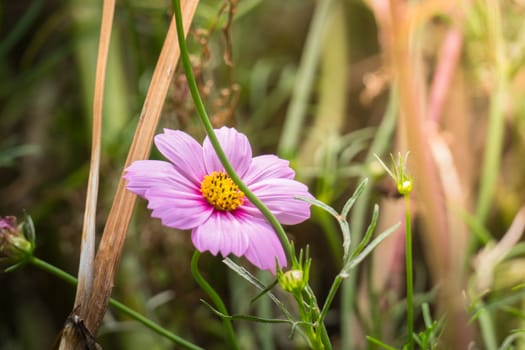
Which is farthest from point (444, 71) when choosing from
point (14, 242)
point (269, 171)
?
point (14, 242)

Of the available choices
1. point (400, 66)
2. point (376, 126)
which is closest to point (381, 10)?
point (400, 66)

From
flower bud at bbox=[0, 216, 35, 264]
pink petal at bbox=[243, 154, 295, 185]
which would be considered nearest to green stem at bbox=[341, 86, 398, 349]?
pink petal at bbox=[243, 154, 295, 185]

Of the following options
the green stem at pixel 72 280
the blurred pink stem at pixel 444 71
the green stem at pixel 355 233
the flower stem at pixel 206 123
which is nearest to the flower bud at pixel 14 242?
the green stem at pixel 72 280

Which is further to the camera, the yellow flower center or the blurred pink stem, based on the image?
the blurred pink stem

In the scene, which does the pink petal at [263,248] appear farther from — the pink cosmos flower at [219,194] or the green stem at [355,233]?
the green stem at [355,233]

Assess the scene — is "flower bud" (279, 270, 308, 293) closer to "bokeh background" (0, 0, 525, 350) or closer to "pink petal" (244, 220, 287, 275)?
"pink petal" (244, 220, 287, 275)
